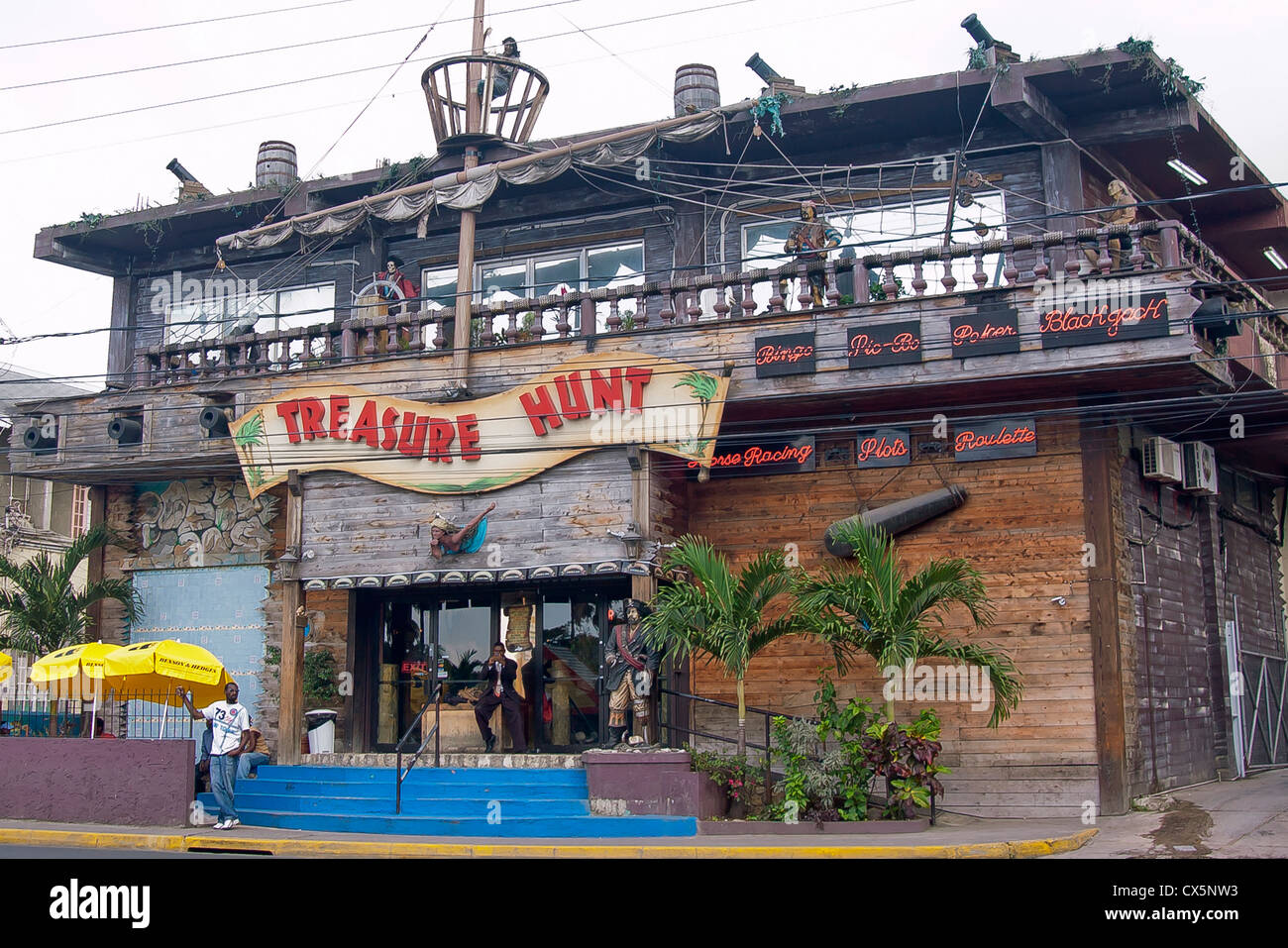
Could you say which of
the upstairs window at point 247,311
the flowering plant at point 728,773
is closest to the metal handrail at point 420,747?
the flowering plant at point 728,773

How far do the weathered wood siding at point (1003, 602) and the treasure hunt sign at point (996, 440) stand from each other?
0.20m

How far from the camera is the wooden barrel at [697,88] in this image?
20562 millimetres

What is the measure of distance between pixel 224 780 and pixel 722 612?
6607 mm

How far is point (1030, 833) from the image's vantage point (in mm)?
14266

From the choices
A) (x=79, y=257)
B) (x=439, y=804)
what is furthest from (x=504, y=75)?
(x=439, y=804)

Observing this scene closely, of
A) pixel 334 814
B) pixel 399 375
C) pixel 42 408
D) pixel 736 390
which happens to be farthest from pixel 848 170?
pixel 42 408

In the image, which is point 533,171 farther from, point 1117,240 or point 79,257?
point 79,257

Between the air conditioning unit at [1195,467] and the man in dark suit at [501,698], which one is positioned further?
the air conditioning unit at [1195,467]

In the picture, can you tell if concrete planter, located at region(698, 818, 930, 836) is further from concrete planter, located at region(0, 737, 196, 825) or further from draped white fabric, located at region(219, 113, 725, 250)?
draped white fabric, located at region(219, 113, 725, 250)

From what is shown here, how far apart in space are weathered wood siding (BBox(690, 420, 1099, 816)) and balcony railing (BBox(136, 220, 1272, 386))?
2.30 metres

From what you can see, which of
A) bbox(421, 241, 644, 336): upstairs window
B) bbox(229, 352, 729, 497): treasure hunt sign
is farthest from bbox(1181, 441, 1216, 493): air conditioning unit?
bbox(421, 241, 644, 336): upstairs window

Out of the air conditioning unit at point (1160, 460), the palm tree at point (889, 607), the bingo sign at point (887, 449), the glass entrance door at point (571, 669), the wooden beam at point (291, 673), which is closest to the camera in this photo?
the palm tree at point (889, 607)

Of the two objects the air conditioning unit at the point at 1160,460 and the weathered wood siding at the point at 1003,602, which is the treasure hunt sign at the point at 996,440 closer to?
the weathered wood siding at the point at 1003,602

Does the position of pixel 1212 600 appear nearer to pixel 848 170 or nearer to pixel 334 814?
pixel 848 170
